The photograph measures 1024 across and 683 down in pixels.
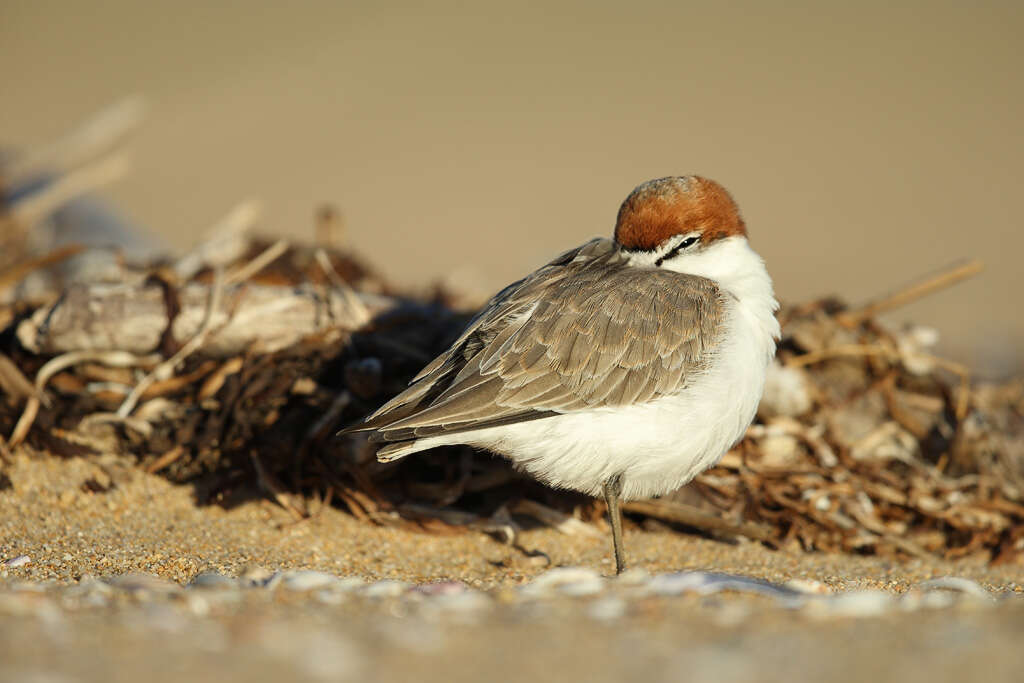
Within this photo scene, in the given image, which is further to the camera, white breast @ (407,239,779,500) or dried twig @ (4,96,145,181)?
dried twig @ (4,96,145,181)

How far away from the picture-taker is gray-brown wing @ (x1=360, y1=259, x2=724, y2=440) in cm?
404

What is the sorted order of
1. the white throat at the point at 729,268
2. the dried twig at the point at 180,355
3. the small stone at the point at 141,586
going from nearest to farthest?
the small stone at the point at 141,586 < the white throat at the point at 729,268 < the dried twig at the point at 180,355

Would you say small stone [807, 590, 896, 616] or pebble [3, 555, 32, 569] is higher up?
small stone [807, 590, 896, 616]

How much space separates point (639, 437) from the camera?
13.4 ft

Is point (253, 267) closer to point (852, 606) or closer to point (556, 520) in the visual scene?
point (556, 520)

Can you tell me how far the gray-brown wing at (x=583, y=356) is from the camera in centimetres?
404

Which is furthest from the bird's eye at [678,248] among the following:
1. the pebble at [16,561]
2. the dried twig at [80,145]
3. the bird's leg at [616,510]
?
the dried twig at [80,145]

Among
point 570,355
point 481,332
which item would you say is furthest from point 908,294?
point 481,332

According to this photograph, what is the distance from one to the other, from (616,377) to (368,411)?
1558 mm

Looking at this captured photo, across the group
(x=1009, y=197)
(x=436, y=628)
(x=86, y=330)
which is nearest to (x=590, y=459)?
(x=436, y=628)

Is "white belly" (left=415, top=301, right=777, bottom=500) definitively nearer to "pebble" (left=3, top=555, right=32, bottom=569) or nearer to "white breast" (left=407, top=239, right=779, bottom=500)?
"white breast" (left=407, top=239, right=779, bottom=500)

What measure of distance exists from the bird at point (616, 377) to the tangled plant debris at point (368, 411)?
2.47 ft

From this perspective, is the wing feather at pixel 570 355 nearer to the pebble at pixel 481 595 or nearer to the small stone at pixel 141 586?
the pebble at pixel 481 595

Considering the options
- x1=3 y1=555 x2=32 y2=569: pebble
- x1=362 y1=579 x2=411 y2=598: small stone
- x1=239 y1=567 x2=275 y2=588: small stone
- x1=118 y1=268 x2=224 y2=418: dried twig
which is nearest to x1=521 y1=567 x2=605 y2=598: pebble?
x1=362 y1=579 x2=411 y2=598: small stone
